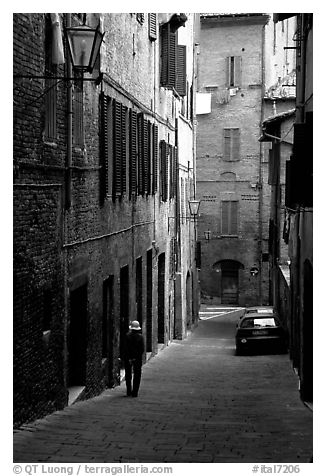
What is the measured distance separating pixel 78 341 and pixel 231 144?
97.6 feet

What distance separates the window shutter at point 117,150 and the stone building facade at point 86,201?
38 mm

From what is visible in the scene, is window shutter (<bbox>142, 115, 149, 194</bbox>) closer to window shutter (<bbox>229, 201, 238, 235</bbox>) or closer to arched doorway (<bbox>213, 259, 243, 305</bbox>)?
window shutter (<bbox>229, 201, 238, 235</bbox>)

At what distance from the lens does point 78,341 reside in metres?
14.4

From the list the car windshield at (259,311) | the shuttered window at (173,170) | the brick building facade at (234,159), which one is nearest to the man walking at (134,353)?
the car windshield at (259,311)

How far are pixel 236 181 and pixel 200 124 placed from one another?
322 cm

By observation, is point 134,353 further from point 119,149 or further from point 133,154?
point 133,154

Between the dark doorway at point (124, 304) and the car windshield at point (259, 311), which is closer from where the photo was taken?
the dark doorway at point (124, 304)

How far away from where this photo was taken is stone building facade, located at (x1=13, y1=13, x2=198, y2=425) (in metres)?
11.1

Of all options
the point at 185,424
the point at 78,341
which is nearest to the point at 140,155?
the point at 78,341

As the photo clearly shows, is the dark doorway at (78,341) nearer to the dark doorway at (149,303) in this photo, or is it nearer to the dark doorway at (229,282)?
the dark doorway at (149,303)

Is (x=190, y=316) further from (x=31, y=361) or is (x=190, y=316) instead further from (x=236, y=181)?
(x=31, y=361)

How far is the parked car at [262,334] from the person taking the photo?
23.5 meters

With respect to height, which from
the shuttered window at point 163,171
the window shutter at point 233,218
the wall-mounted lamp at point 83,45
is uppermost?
the wall-mounted lamp at point 83,45

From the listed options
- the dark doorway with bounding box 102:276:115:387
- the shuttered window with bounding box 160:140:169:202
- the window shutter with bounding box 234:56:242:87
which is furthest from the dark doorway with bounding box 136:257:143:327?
the window shutter with bounding box 234:56:242:87
